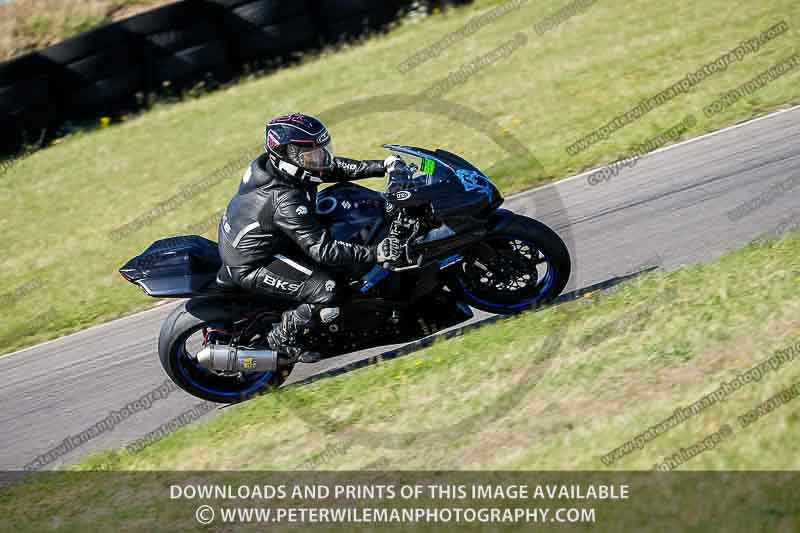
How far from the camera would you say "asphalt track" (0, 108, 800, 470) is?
7.44 metres

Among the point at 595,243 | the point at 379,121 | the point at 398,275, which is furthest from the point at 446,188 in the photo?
the point at 379,121

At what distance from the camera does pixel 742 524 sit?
3.91m

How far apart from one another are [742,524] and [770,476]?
0.31 meters

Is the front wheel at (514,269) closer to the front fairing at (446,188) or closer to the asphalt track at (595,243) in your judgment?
the front fairing at (446,188)

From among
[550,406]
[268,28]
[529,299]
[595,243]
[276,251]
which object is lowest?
[595,243]

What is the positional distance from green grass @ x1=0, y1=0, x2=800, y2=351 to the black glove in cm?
481

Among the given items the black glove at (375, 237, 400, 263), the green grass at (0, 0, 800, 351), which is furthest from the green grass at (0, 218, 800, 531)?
the green grass at (0, 0, 800, 351)

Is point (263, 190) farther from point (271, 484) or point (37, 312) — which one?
point (37, 312)

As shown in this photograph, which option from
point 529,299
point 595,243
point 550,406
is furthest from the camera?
point 595,243

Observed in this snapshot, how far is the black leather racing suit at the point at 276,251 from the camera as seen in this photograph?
247 inches

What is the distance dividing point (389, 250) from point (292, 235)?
2.26 feet

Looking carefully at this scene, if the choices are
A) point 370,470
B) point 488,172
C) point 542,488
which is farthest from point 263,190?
point 488,172

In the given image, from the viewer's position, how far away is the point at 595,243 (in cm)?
844

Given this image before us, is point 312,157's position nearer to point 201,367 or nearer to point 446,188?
point 446,188
